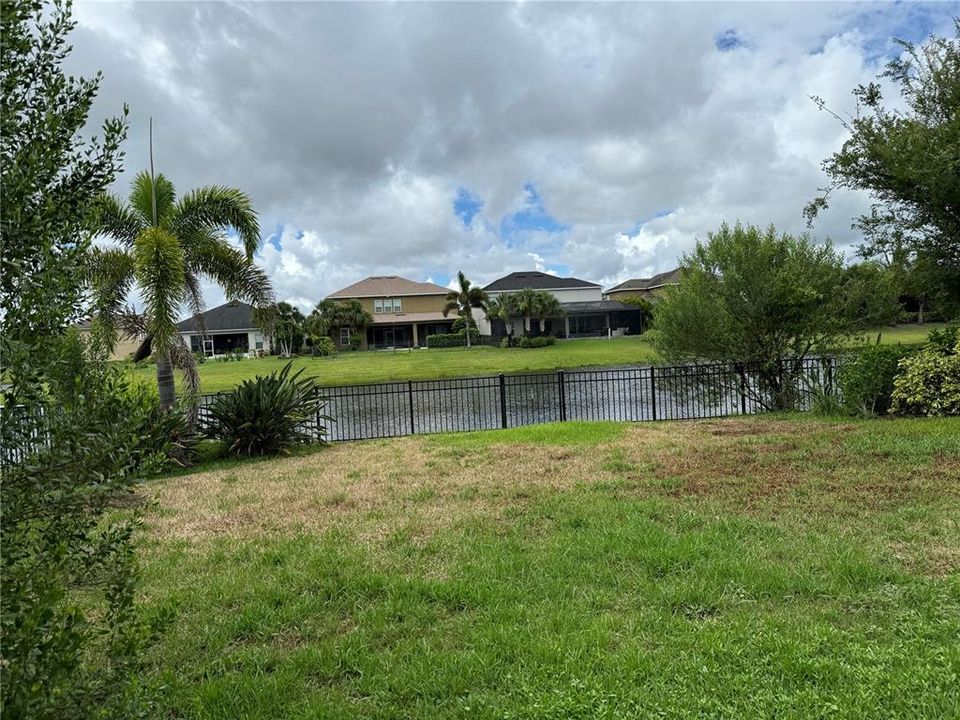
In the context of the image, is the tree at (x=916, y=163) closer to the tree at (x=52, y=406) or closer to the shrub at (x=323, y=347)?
the tree at (x=52, y=406)

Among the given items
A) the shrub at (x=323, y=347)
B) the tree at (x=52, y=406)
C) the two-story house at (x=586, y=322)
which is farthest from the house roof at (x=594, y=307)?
the tree at (x=52, y=406)

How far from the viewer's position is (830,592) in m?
3.74

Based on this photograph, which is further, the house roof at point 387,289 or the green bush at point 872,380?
the house roof at point 387,289

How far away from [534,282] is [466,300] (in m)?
15.2

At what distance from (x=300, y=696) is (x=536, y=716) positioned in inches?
44.5

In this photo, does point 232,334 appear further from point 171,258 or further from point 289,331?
point 171,258

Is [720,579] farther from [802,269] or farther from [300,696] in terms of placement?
[802,269]

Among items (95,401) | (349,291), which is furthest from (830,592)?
(349,291)

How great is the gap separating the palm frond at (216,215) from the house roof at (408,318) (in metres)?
45.9

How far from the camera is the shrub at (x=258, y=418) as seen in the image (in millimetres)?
10320

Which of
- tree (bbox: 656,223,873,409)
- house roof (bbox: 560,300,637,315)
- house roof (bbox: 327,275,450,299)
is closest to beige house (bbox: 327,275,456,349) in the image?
house roof (bbox: 327,275,450,299)

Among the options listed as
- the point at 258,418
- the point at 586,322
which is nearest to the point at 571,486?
the point at 258,418

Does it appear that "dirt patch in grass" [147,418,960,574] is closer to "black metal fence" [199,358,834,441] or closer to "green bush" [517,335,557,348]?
"black metal fence" [199,358,834,441]

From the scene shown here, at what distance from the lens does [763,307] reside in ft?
43.5
